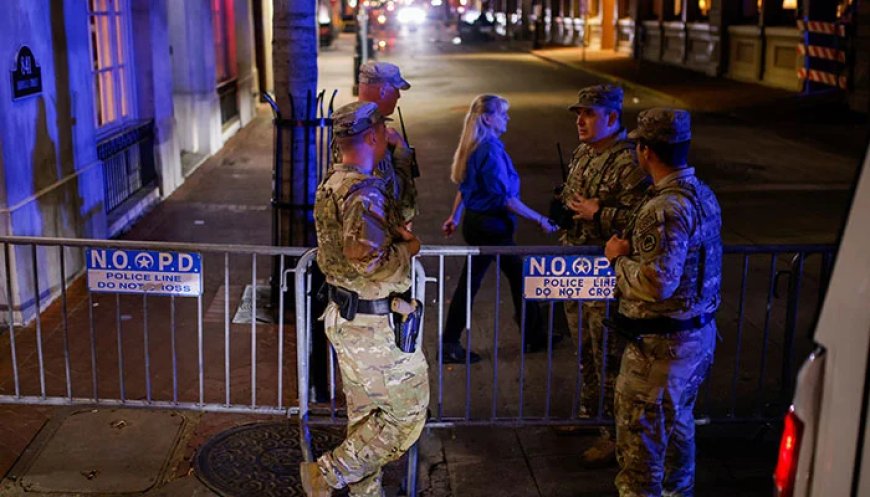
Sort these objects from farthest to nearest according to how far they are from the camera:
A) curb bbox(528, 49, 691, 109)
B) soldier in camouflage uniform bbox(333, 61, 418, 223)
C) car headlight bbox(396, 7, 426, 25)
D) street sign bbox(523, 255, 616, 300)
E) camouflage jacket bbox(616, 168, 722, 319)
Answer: car headlight bbox(396, 7, 426, 25), curb bbox(528, 49, 691, 109), soldier in camouflage uniform bbox(333, 61, 418, 223), street sign bbox(523, 255, 616, 300), camouflage jacket bbox(616, 168, 722, 319)

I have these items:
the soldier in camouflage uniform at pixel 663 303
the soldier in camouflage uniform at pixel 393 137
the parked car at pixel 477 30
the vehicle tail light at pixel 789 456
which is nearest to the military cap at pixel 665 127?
the soldier in camouflage uniform at pixel 663 303

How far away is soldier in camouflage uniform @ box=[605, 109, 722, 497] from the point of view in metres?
4.02

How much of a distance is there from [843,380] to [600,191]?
2729 mm

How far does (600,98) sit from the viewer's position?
507 cm

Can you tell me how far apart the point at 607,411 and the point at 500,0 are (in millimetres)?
82706

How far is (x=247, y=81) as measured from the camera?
20062mm

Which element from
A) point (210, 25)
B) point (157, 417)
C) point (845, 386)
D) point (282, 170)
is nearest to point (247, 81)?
point (210, 25)

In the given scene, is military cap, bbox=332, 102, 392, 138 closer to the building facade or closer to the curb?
the building facade

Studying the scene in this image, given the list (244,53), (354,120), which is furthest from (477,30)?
(354,120)

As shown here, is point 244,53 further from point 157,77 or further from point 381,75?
point 381,75

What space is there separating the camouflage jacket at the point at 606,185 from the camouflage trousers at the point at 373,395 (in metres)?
1.29

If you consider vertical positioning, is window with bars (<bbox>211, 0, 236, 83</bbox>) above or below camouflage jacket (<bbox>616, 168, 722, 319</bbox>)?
above

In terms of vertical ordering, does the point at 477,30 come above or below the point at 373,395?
above

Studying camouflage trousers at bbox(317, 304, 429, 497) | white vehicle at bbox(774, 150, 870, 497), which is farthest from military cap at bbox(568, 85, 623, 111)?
white vehicle at bbox(774, 150, 870, 497)
